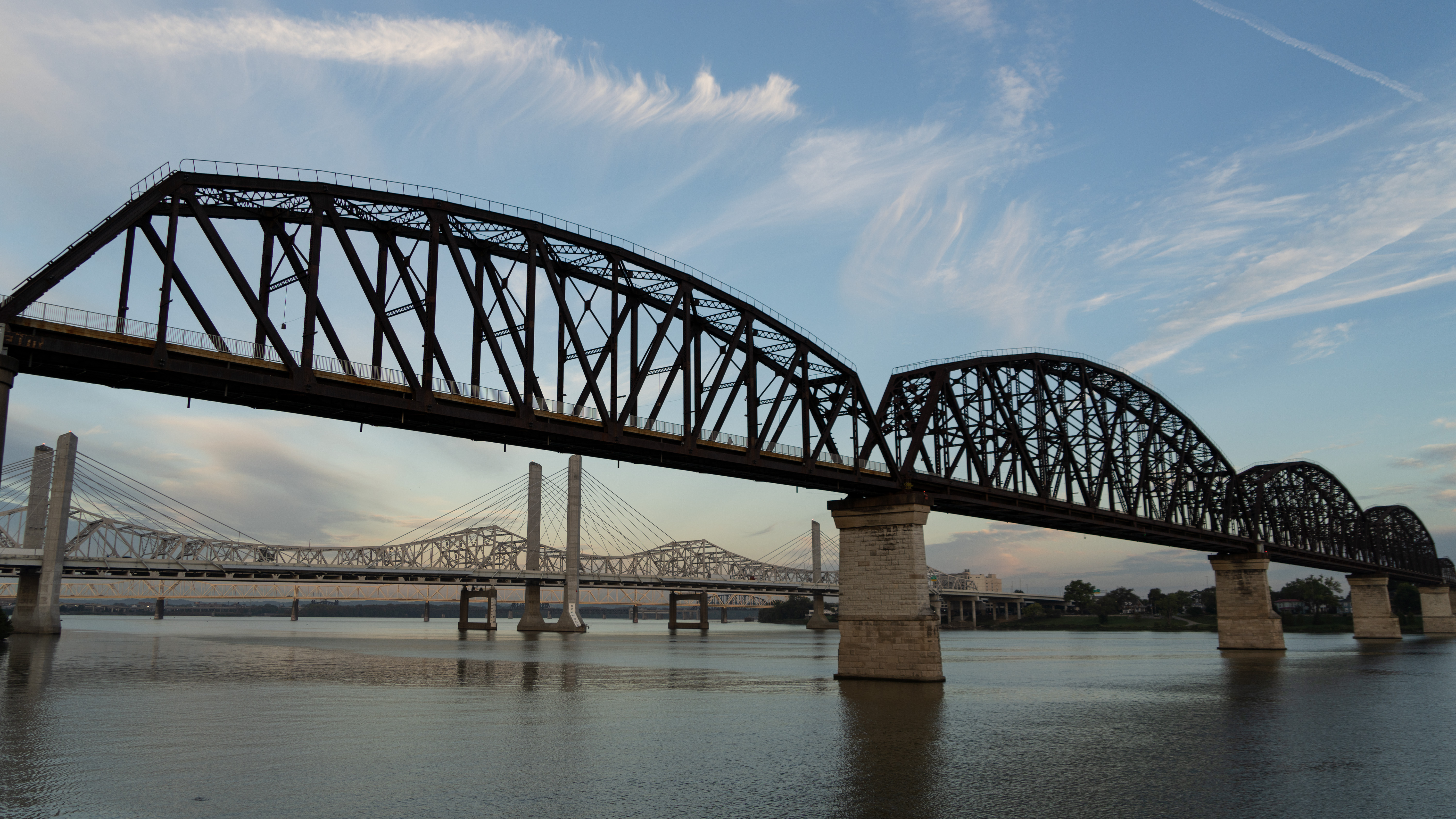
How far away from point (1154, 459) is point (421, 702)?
94.7 metres

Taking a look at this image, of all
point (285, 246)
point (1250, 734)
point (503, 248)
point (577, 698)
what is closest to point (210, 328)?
point (285, 246)

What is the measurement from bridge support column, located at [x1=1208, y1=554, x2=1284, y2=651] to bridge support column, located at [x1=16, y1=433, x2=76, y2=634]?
470 feet

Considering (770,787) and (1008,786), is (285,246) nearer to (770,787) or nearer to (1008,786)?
(770,787)

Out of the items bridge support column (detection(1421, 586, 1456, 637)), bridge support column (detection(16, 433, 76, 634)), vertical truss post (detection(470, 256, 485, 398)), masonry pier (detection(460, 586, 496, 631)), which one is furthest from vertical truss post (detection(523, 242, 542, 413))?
bridge support column (detection(1421, 586, 1456, 637))

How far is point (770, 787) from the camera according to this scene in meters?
25.4

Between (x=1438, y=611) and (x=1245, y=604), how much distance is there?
10931 centimetres

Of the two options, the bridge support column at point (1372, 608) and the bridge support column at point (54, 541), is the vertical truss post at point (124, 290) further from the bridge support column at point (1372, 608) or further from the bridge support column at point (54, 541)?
the bridge support column at point (1372, 608)

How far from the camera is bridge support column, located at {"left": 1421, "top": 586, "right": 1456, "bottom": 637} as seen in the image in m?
190

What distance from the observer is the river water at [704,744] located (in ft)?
76.1

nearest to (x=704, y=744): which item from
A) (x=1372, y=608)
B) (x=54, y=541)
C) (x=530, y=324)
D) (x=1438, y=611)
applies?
(x=530, y=324)

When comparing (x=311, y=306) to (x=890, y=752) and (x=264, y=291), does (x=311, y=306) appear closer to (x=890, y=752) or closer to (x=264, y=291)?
(x=264, y=291)

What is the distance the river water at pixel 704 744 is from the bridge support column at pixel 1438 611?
15157 cm

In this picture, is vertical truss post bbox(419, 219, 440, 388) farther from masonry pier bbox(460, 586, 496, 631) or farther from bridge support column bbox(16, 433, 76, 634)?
masonry pier bbox(460, 586, 496, 631)

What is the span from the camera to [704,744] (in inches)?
A: 1300
